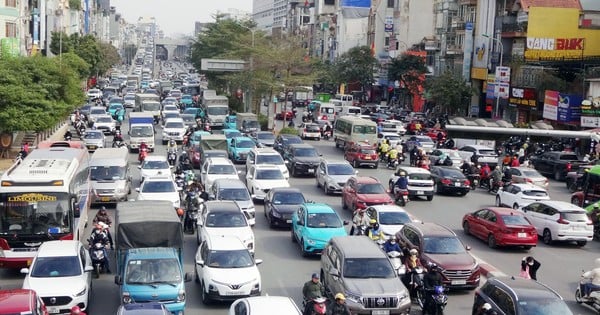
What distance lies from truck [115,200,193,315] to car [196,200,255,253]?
204 centimetres

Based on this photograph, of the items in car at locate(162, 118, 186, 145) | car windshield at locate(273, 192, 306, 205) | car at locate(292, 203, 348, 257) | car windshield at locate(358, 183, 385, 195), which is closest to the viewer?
car at locate(292, 203, 348, 257)

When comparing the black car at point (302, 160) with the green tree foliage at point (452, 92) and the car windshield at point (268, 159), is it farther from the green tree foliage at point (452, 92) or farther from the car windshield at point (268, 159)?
the green tree foliage at point (452, 92)

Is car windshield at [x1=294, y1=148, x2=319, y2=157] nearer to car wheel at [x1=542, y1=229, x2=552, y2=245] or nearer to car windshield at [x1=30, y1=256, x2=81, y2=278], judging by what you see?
car wheel at [x1=542, y1=229, x2=552, y2=245]

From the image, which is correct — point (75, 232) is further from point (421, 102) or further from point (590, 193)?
point (421, 102)

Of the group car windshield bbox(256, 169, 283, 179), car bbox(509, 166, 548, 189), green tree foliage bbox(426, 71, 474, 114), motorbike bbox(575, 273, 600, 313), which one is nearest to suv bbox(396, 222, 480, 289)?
motorbike bbox(575, 273, 600, 313)

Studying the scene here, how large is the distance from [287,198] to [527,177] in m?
14.7

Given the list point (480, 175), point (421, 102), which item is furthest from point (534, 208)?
point (421, 102)

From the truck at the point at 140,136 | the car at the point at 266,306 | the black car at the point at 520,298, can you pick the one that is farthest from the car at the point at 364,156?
the car at the point at 266,306

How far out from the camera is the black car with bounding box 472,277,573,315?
1625 cm

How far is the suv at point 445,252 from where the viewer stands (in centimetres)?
2105

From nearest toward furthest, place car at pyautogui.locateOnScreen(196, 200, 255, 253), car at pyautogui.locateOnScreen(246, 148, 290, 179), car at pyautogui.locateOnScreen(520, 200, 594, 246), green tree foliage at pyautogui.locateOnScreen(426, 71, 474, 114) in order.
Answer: car at pyautogui.locateOnScreen(196, 200, 255, 253) < car at pyautogui.locateOnScreen(520, 200, 594, 246) < car at pyautogui.locateOnScreen(246, 148, 290, 179) < green tree foliage at pyautogui.locateOnScreen(426, 71, 474, 114)

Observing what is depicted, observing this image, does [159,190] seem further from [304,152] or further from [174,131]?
[174,131]

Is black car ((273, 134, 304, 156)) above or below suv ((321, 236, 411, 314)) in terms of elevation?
above

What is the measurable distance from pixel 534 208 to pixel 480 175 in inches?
481
